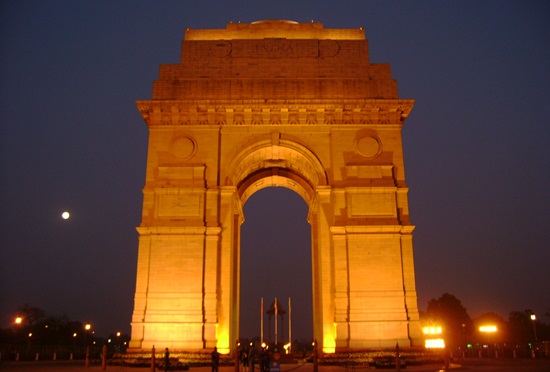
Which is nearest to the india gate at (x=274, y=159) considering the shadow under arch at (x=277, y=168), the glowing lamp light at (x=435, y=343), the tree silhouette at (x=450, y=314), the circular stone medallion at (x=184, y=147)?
the circular stone medallion at (x=184, y=147)

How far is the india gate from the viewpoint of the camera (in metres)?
27.4

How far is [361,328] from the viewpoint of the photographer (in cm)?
2708

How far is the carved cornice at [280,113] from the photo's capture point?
99.5 ft

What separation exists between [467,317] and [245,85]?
65.0 meters

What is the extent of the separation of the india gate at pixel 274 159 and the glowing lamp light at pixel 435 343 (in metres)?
1.06

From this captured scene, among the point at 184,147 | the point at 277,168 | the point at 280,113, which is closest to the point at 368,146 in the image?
the point at 280,113

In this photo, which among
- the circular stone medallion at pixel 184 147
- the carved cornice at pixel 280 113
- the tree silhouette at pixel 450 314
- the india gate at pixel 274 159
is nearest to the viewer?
the india gate at pixel 274 159

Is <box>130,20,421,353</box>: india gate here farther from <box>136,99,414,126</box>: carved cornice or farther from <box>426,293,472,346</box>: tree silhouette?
<box>426,293,472,346</box>: tree silhouette

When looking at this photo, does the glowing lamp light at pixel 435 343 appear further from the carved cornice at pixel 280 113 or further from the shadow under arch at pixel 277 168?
the carved cornice at pixel 280 113

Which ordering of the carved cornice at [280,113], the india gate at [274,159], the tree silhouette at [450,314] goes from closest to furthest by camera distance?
the india gate at [274,159] < the carved cornice at [280,113] < the tree silhouette at [450,314]

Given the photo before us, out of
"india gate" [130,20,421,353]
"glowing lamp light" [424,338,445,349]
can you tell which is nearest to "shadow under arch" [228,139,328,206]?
"india gate" [130,20,421,353]

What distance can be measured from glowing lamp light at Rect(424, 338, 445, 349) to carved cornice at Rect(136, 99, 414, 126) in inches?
461

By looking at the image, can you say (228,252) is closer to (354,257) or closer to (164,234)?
(164,234)

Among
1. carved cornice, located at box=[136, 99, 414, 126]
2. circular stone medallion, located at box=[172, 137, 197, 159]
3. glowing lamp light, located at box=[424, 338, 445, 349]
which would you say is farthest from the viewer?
carved cornice, located at box=[136, 99, 414, 126]
